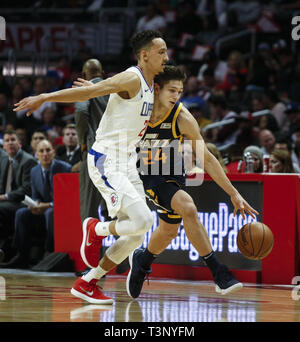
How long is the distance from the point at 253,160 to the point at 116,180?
3442mm

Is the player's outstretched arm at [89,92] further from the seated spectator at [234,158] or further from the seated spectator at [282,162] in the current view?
the seated spectator at [234,158]

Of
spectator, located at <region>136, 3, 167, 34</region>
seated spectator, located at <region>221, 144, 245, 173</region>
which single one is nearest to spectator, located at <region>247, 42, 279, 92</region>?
seated spectator, located at <region>221, 144, 245, 173</region>

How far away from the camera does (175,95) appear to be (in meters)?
6.14

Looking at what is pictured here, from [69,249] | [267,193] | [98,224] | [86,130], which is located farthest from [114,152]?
[69,249]

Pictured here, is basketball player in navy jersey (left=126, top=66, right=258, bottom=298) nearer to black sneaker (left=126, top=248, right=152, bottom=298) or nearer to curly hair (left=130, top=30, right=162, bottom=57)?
black sneaker (left=126, top=248, right=152, bottom=298)

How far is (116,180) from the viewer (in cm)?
575

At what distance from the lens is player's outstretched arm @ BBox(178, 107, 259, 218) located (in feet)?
19.5

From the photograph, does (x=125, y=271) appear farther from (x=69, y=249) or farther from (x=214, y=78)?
(x=214, y=78)

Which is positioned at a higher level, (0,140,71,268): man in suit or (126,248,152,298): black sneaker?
(0,140,71,268): man in suit

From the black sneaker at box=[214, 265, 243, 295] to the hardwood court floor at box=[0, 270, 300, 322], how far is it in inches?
5.8

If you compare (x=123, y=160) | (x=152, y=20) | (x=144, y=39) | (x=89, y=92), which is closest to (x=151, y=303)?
(x=123, y=160)

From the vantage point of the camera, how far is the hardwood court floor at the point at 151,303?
17.0 feet

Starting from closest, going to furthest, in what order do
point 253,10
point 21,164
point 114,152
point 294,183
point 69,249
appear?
point 114,152, point 294,183, point 69,249, point 21,164, point 253,10

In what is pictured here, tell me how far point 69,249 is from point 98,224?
3260 mm
